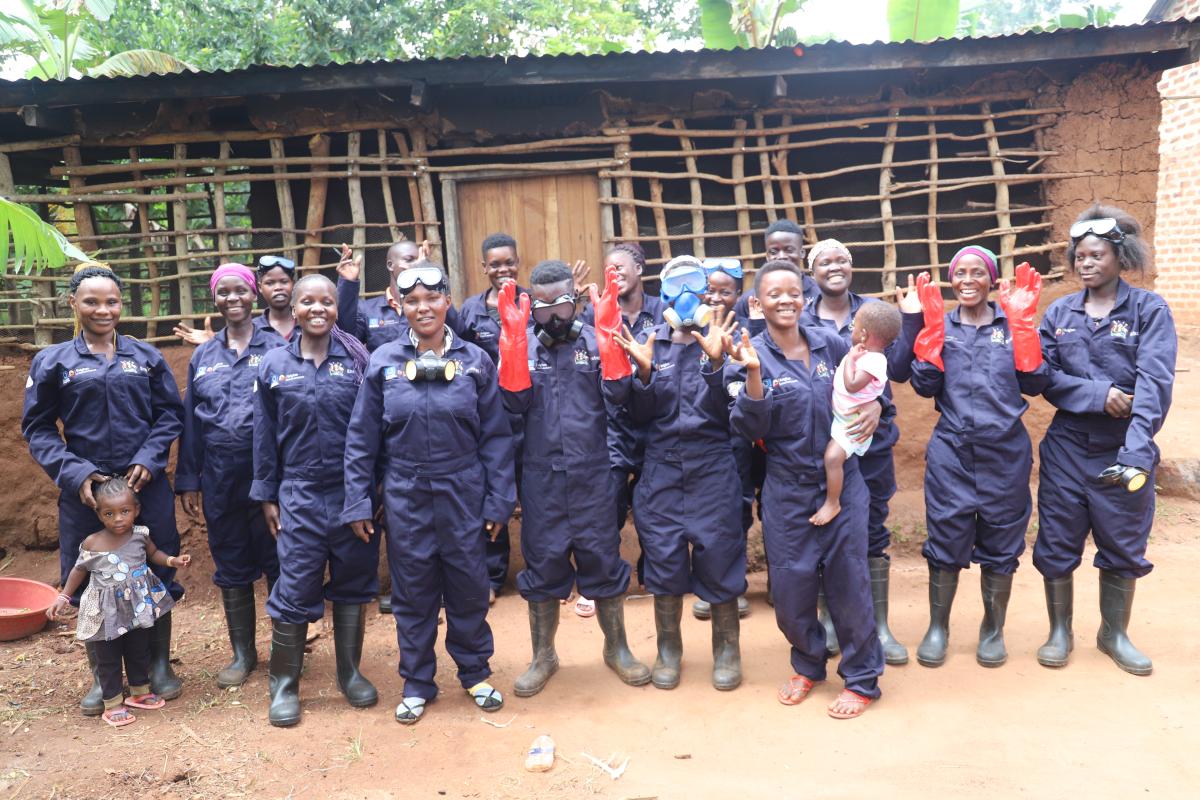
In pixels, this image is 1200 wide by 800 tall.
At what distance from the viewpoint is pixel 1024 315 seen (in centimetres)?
404

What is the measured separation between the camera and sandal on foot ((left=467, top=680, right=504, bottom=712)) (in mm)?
4000

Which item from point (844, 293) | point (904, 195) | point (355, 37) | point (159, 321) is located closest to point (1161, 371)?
point (844, 293)

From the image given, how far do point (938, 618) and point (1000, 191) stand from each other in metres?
3.70

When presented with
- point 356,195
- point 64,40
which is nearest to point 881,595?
point 356,195

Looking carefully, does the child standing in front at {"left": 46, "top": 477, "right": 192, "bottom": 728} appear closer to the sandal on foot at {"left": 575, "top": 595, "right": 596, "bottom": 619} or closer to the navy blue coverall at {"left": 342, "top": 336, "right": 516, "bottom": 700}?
the navy blue coverall at {"left": 342, "top": 336, "right": 516, "bottom": 700}

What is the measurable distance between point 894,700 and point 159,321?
18.1 ft

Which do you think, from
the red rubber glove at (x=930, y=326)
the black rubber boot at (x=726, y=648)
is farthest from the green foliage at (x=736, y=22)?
the black rubber boot at (x=726, y=648)

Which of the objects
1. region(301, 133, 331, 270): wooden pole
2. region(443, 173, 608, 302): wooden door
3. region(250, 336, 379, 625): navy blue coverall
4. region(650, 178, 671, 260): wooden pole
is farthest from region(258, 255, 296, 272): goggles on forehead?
region(650, 178, 671, 260): wooden pole

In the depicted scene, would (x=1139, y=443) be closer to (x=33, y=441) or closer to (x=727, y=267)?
(x=727, y=267)

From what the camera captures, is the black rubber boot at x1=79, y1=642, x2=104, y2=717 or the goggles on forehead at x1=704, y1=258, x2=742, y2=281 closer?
the black rubber boot at x1=79, y1=642, x2=104, y2=717

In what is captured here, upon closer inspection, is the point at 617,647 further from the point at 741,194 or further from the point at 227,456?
the point at 741,194

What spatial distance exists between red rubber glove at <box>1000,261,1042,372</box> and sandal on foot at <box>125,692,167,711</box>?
446cm

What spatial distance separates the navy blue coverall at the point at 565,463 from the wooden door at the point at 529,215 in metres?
2.64

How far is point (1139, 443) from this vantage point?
153 inches
